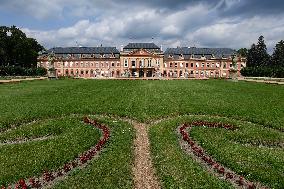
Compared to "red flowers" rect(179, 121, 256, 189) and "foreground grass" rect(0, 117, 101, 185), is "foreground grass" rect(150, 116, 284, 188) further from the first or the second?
"foreground grass" rect(0, 117, 101, 185)

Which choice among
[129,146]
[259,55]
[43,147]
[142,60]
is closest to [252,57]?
[259,55]

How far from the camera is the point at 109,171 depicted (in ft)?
40.4

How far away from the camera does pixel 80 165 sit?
13102 millimetres

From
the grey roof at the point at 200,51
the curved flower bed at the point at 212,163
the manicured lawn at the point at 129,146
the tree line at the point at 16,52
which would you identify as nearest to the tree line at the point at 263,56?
the grey roof at the point at 200,51

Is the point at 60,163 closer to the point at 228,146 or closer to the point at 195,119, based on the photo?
the point at 228,146

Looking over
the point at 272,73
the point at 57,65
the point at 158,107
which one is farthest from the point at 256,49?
the point at 158,107

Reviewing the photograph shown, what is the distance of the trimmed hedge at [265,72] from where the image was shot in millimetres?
100812

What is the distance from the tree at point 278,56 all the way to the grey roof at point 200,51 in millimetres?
13968

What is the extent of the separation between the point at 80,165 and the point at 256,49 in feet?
436

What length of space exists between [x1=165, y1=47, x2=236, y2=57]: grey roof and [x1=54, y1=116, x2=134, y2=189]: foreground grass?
4809 inches

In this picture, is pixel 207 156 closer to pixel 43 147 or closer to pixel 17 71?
pixel 43 147

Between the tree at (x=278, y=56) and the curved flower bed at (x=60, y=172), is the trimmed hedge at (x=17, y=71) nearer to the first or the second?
the tree at (x=278, y=56)

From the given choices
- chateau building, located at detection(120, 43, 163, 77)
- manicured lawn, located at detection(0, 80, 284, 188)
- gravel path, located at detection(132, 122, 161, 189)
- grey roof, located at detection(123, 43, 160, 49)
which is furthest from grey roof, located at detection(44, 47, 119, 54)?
gravel path, located at detection(132, 122, 161, 189)

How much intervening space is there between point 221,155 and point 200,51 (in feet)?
411
